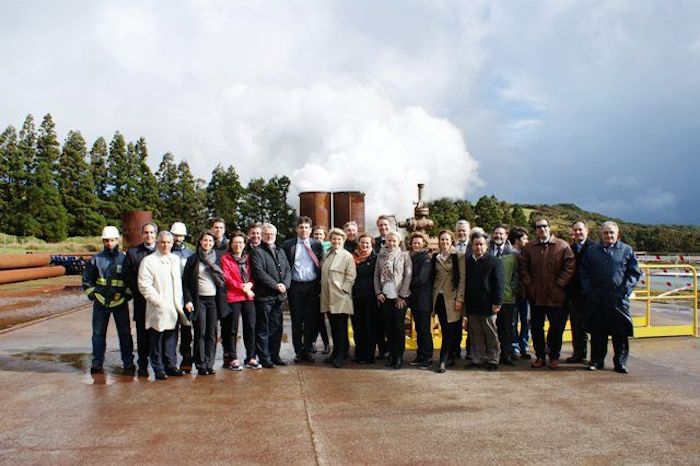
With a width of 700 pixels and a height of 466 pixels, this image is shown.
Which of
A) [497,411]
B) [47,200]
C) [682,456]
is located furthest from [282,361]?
[47,200]

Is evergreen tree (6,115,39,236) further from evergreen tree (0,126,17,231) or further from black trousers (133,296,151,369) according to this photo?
black trousers (133,296,151,369)

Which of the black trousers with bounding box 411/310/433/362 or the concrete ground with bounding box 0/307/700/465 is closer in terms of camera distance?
the concrete ground with bounding box 0/307/700/465

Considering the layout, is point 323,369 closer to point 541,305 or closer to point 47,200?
point 541,305

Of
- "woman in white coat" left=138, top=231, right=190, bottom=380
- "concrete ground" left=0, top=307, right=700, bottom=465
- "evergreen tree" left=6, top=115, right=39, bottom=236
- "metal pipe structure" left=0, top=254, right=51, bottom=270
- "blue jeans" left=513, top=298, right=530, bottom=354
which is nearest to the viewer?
"concrete ground" left=0, top=307, right=700, bottom=465

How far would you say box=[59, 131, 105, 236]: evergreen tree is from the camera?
44719 millimetres

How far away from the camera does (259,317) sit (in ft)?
22.7

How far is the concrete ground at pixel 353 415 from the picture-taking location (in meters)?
4.03

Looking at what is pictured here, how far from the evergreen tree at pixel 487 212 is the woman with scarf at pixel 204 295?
42603mm

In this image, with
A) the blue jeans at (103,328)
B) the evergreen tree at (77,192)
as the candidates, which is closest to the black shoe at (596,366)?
the blue jeans at (103,328)

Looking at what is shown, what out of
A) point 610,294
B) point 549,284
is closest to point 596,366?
point 610,294

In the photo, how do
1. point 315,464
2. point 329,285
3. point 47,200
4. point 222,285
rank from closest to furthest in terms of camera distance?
1. point 315,464
2. point 222,285
3. point 329,285
4. point 47,200

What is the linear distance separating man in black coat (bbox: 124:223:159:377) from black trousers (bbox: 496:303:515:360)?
4293 mm

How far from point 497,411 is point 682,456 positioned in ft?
4.84

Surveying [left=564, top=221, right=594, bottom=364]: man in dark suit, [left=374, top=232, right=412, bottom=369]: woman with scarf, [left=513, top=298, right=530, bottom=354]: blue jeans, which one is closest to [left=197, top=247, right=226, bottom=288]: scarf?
[left=374, top=232, right=412, bottom=369]: woman with scarf
